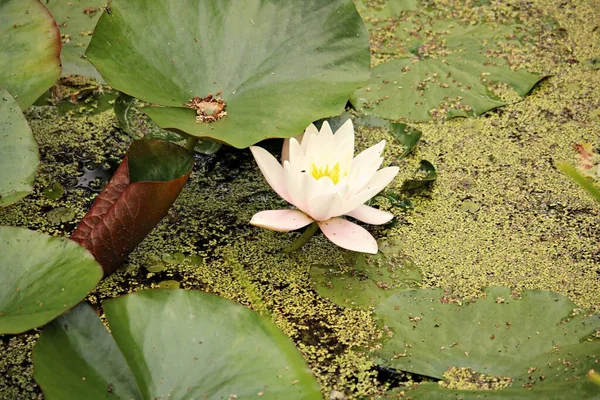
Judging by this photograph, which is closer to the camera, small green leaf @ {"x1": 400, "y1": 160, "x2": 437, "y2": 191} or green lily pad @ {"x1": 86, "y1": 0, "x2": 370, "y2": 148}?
green lily pad @ {"x1": 86, "y1": 0, "x2": 370, "y2": 148}

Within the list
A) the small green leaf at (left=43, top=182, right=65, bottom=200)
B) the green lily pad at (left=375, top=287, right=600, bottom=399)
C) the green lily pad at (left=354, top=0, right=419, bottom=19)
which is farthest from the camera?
the green lily pad at (left=354, top=0, right=419, bottom=19)

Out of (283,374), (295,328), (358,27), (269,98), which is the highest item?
(358,27)

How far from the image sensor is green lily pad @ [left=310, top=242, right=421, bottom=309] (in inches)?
65.9

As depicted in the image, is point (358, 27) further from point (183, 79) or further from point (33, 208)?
point (33, 208)

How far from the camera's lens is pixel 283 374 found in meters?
1.34

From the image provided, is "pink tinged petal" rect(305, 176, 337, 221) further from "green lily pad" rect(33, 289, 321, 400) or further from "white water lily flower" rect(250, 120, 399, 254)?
"green lily pad" rect(33, 289, 321, 400)

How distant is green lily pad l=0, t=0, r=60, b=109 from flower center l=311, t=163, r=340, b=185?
26.9 inches

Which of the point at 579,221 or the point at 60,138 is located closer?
the point at 579,221

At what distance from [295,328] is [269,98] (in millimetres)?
550

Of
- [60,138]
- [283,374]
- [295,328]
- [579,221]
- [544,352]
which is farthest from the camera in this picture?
[60,138]

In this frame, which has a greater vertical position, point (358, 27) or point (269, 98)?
point (358, 27)

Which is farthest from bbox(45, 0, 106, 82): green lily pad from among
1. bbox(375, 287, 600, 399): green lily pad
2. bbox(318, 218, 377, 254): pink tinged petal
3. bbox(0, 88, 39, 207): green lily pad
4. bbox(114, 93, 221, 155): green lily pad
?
bbox(375, 287, 600, 399): green lily pad

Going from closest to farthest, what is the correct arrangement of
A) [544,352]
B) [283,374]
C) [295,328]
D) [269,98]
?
[283,374] < [544,352] < [295,328] < [269,98]

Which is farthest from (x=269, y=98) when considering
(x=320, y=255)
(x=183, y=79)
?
(x=320, y=255)
